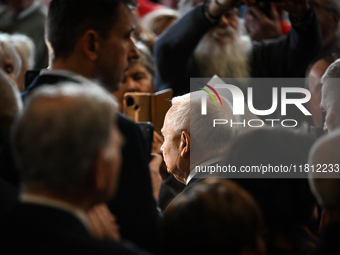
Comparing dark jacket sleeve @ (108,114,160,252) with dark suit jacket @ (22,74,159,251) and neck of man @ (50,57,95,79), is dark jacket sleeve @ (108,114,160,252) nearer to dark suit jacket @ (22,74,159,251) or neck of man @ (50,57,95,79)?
dark suit jacket @ (22,74,159,251)

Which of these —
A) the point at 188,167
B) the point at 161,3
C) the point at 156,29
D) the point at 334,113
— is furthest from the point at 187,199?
the point at 161,3

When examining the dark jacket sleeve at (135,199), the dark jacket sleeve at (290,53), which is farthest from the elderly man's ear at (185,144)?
the dark jacket sleeve at (290,53)

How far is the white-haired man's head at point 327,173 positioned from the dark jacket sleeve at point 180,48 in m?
1.73

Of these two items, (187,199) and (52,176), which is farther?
(187,199)

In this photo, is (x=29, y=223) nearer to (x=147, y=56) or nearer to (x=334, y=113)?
(x=334, y=113)

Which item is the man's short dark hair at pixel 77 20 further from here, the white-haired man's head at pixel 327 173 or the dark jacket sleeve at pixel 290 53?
the dark jacket sleeve at pixel 290 53

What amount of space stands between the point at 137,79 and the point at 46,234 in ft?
7.62

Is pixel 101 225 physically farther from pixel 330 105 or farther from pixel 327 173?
pixel 330 105

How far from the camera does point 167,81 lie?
3193 millimetres

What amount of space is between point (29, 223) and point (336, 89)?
1.65 metres

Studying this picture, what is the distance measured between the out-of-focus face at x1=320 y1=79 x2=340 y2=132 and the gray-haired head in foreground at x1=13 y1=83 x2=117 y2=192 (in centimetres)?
142

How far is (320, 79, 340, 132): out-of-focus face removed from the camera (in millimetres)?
2367

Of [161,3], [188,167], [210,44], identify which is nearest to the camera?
[188,167]

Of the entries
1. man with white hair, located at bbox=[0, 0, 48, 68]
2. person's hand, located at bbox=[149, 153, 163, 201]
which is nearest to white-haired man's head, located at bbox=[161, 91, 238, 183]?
person's hand, located at bbox=[149, 153, 163, 201]
